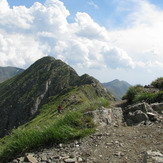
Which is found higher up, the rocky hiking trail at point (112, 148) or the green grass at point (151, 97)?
the green grass at point (151, 97)

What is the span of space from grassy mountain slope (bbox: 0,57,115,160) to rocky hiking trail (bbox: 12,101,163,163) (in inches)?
23.9

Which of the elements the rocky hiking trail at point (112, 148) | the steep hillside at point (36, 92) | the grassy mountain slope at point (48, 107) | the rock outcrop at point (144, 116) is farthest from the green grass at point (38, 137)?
the steep hillside at point (36, 92)

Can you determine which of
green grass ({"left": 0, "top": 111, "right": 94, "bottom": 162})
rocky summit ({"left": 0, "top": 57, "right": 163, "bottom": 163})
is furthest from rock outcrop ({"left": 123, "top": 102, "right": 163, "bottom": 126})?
green grass ({"left": 0, "top": 111, "right": 94, "bottom": 162})

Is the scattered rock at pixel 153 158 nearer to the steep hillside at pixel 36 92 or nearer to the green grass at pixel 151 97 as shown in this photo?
the green grass at pixel 151 97

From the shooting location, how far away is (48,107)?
77250 mm

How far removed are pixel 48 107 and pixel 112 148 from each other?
243 feet

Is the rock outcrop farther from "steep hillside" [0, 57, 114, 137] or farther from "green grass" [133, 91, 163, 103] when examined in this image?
"steep hillside" [0, 57, 114, 137]

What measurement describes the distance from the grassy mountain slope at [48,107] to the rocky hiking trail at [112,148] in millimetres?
606

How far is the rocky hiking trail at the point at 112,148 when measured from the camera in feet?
16.7

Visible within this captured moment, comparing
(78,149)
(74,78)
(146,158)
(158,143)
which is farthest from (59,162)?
(74,78)

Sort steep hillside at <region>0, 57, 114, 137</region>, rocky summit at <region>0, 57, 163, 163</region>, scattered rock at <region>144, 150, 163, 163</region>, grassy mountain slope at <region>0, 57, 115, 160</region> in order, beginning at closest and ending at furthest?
scattered rock at <region>144, 150, 163, 163</region> < rocky summit at <region>0, 57, 163, 163</region> < grassy mountain slope at <region>0, 57, 115, 160</region> < steep hillside at <region>0, 57, 114, 137</region>

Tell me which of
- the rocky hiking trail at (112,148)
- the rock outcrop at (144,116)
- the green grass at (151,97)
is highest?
the green grass at (151,97)

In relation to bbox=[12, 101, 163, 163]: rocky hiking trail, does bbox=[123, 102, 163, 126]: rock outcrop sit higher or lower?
higher

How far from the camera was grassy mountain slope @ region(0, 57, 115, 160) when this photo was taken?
22.5 feet
